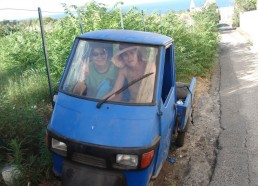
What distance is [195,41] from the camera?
11516 millimetres

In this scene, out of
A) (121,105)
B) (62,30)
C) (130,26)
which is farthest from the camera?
(130,26)

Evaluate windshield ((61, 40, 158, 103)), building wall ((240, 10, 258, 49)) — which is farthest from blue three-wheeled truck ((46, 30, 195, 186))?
building wall ((240, 10, 258, 49))

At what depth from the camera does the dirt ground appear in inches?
163

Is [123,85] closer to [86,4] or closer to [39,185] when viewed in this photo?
[39,185]

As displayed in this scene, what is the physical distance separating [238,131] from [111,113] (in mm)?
3601

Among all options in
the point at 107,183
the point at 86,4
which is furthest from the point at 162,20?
the point at 107,183

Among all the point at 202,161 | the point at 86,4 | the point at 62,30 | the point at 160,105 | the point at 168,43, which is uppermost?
the point at 86,4

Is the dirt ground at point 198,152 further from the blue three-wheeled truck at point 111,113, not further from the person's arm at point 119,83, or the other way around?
the person's arm at point 119,83

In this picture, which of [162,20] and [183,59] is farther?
[162,20]

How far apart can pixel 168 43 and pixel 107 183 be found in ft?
6.58

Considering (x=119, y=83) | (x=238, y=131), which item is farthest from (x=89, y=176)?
(x=238, y=131)

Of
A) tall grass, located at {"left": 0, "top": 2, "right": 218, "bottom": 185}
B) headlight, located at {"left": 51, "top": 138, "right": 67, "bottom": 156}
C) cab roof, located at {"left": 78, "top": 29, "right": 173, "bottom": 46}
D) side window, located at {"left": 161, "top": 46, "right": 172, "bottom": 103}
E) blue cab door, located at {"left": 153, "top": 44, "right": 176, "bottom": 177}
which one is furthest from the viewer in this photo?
side window, located at {"left": 161, "top": 46, "right": 172, "bottom": 103}

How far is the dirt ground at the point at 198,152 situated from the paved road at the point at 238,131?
13cm

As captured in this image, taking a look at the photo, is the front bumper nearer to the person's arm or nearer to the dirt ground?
the person's arm
